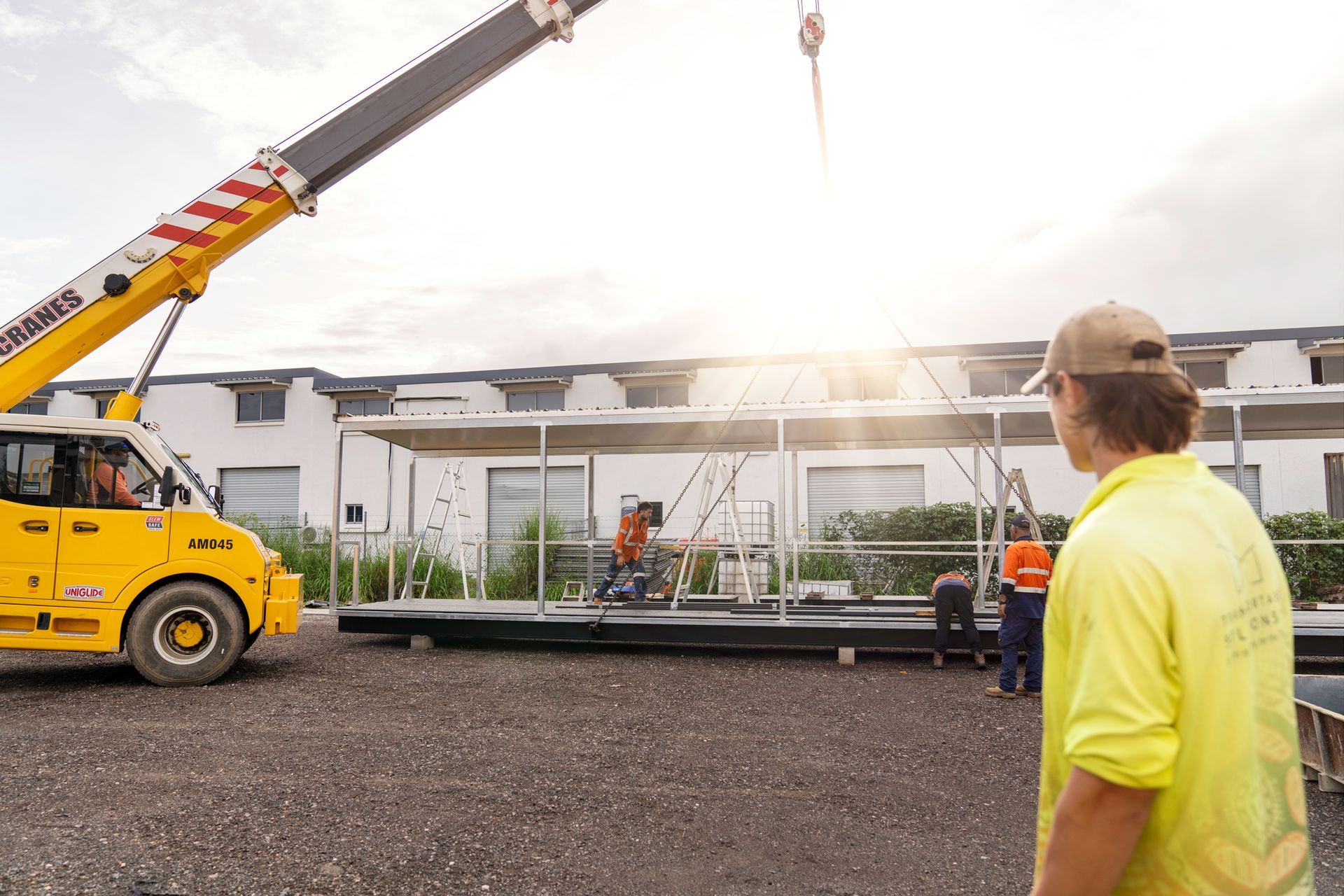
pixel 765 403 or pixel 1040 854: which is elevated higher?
pixel 765 403

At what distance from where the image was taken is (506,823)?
186 inches

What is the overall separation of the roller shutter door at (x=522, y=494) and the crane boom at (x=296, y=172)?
14.3 meters

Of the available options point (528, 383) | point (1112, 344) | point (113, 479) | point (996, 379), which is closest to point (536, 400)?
point (528, 383)

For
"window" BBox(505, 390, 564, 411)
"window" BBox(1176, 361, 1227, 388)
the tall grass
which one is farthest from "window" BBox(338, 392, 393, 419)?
"window" BBox(1176, 361, 1227, 388)

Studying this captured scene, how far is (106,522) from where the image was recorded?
8.42 metres

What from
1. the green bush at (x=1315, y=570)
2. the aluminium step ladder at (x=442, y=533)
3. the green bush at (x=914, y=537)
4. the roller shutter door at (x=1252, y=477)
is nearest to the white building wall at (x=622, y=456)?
the roller shutter door at (x=1252, y=477)

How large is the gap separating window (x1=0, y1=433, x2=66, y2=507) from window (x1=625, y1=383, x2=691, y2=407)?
14.7 m

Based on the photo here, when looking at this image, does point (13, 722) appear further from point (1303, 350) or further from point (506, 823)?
point (1303, 350)

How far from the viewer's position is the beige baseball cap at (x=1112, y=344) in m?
1.47

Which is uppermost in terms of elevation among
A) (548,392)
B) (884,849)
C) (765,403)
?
(548,392)

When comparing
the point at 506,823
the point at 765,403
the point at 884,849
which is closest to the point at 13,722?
the point at 506,823

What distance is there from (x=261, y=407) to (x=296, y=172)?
18728 mm

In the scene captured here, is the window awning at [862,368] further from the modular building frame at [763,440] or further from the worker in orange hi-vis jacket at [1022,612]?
the worker in orange hi-vis jacket at [1022,612]

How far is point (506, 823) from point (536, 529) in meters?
14.5
